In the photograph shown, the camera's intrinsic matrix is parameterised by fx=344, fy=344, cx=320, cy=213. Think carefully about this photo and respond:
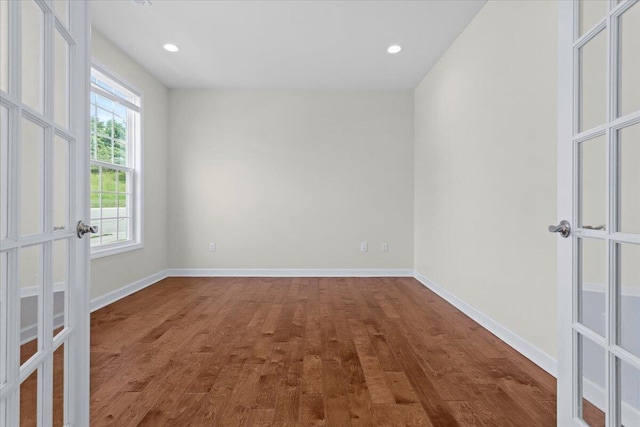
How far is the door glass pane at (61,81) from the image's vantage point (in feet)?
3.62

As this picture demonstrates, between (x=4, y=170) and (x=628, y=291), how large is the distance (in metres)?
1.75

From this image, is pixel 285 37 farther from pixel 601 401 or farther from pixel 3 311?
pixel 601 401

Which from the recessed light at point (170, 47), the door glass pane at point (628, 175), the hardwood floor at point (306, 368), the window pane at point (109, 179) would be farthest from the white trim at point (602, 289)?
the window pane at point (109, 179)

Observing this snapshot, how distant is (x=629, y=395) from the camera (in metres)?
1.02

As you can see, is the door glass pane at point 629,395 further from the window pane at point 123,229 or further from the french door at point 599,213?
the window pane at point 123,229

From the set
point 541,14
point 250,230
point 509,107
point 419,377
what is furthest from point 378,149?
point 419,377

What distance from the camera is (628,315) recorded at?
1038 mm

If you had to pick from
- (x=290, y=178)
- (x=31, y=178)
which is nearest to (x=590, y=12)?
(x=31, y=178)

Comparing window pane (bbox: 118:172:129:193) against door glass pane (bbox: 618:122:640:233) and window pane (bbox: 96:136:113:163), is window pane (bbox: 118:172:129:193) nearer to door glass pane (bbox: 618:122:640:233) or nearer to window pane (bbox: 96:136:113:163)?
window pane (bbox: 96:136:113:163)

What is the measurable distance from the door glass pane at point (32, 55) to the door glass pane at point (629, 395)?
1.86 meters

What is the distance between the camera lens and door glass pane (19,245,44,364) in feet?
3.04

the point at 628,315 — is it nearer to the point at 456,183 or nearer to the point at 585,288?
the point at 585,288

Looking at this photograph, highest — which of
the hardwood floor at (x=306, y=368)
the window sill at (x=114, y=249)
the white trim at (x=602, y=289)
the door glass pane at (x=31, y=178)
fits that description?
the door glass pane at (x=31, y=178)

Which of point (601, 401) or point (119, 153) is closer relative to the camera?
point (601, 401)
